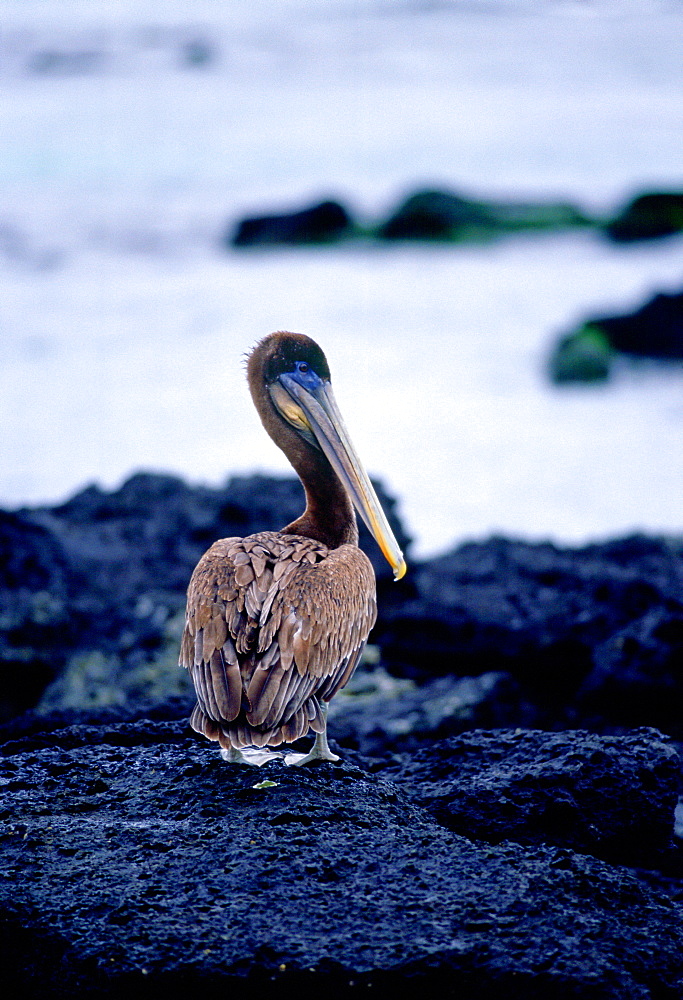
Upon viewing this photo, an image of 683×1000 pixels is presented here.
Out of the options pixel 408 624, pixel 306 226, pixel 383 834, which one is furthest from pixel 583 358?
pixel 383 834

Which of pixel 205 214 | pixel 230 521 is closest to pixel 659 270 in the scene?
pixel 205 214

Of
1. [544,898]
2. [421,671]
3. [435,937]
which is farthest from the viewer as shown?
→ [421,671]

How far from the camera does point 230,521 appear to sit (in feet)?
26.0

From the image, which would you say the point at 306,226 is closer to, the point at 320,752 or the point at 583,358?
the point at 583,358

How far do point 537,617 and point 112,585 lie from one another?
2.82m

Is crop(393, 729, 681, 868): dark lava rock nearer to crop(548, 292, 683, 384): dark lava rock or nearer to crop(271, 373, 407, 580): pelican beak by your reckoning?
crop(271, 373, 407, 580): pelican beak

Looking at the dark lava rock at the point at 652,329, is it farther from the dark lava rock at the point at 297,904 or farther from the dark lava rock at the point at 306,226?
the dark lava rock at the point at 297,904

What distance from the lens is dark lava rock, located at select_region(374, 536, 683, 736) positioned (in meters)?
6.69

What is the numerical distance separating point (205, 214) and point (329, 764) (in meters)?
33.1

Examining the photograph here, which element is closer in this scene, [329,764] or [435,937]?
[435,937]

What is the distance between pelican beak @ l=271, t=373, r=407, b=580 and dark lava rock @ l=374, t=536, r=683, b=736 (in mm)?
1881

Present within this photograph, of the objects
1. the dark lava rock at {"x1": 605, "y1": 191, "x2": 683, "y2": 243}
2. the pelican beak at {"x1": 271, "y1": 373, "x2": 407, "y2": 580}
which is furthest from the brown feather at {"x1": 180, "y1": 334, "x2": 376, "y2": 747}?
the dark lava rock at {"x1": 605, "y1": 191, "x2": 683, "y2": 243}

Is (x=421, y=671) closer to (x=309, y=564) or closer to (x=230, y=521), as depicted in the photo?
(x=230, y=521)

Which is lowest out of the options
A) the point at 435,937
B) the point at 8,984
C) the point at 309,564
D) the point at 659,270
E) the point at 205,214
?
the point at 8,984
